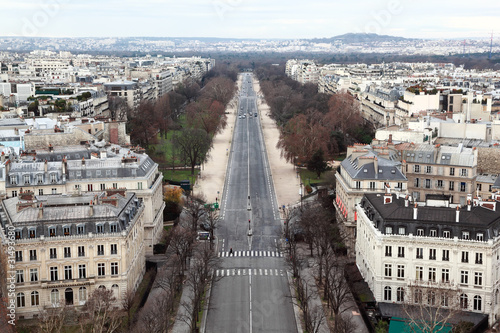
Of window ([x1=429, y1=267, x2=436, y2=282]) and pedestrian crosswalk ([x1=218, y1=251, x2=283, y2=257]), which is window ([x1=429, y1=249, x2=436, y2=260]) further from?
pedestrian crosswalk ([x1=218, y1=251, x2=283, y2=257])

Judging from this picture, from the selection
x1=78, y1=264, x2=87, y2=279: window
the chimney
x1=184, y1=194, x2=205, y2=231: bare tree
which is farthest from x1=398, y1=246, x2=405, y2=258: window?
the chimney

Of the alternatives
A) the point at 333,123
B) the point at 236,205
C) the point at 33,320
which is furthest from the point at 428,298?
the point at 333,123

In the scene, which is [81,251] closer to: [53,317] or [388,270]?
[53,317]

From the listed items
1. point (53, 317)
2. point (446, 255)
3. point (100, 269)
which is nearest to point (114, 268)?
point (100, 269)

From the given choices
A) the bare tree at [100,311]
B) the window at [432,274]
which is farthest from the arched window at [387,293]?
the bare tree at [100,311]

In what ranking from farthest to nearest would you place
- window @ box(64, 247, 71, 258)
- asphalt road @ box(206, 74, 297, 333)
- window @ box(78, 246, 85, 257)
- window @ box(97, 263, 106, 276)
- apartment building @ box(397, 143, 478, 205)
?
apartment building @ box(397, 143, 478, 205) → window @ box(97, 263, 106, 276) → window @ box(78, 246, 85, 257) → window @ box(64, 247, 71, 258) → asphalt road @ box(206, 74, 297, 333)

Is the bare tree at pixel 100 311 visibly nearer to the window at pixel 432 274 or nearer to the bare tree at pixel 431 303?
the bare tree at pixel 431 303

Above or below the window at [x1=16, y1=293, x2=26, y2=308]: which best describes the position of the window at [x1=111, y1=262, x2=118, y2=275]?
above
